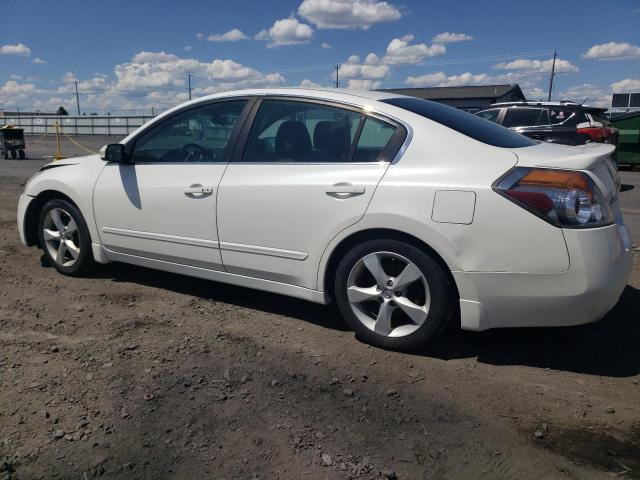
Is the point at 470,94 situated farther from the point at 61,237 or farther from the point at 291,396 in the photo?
the point at 291,396

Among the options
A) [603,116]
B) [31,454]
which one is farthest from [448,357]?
[603,116]

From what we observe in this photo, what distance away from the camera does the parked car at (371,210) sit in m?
2.95

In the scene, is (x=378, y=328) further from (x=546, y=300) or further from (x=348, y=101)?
(x=348, y=101)

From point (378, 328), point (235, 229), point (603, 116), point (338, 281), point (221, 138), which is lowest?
point (378, 328)

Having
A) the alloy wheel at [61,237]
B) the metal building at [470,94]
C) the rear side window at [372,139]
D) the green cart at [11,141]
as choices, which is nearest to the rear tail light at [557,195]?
the rear side window at [372,139]

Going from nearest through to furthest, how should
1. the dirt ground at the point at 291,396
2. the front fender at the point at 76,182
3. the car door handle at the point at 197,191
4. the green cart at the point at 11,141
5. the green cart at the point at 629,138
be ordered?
the dirt ground at the point at 291,396 < the car door handle at the point at 197,191 < the front fender at the point at 76,182 < the green cart at the point at 629,138 < the green cart at the point at 11,141

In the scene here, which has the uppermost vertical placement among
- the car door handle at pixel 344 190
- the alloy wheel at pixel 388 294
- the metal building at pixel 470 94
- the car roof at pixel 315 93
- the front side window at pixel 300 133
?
the metal building at pixel 470 94

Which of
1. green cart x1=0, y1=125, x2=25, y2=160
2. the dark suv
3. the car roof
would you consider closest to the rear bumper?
the car roof

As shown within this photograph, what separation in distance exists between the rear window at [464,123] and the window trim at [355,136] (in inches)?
7.7

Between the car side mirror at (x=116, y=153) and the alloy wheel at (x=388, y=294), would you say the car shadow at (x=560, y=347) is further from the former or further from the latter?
the car side mirror at (x=116, y=153)

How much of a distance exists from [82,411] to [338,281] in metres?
1.61

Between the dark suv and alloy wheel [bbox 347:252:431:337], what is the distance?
900cm

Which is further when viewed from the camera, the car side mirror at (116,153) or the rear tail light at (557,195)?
the car side mirror at (116,153)

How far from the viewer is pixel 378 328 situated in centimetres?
343
